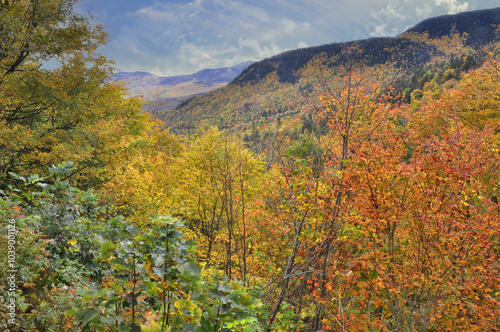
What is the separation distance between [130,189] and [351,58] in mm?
11615

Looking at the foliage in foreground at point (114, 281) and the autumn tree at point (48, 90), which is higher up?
the autumn tree at point (48, 90)

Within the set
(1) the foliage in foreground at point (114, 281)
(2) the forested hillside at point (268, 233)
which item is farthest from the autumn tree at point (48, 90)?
(1) the foliage in foreground at point (114, 281)

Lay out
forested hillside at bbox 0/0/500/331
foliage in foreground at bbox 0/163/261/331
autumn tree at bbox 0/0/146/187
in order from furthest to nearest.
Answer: autumn tree at bbox 0/0/146/187
forested hillside at bbox 0/0/500/331
foliage in foreground at bbox 0/163/261/331

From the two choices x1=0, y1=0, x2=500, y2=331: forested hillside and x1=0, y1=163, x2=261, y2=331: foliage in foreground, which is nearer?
x1=0, y1=163, x2=261, y2=331: foliage in foreground

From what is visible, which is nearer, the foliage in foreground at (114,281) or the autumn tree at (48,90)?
the foliage in foreground at (114,281)

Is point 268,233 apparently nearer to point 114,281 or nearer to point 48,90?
point 114,281

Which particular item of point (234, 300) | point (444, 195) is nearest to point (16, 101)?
point (234, 300)

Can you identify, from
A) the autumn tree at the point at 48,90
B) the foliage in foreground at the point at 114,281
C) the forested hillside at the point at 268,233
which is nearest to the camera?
the foliage in foreground at the point at 114,281

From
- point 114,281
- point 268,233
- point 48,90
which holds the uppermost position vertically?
point 48,90

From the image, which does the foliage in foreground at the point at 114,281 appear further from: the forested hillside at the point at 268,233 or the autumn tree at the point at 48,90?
the autumn tree at the point at 48,90

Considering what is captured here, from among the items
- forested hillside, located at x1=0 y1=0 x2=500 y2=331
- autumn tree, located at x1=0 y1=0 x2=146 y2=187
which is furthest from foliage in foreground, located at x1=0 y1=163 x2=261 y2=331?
autumn tree, located at x1=0 y1=0 x2=146 y2=187

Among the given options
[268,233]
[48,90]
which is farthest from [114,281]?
[48,90]

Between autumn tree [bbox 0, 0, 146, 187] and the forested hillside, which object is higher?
autumn tree [bbox 0, 0, 146, 187]

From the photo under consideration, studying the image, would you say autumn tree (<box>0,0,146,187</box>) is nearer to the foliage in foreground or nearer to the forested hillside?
the forested hillside
